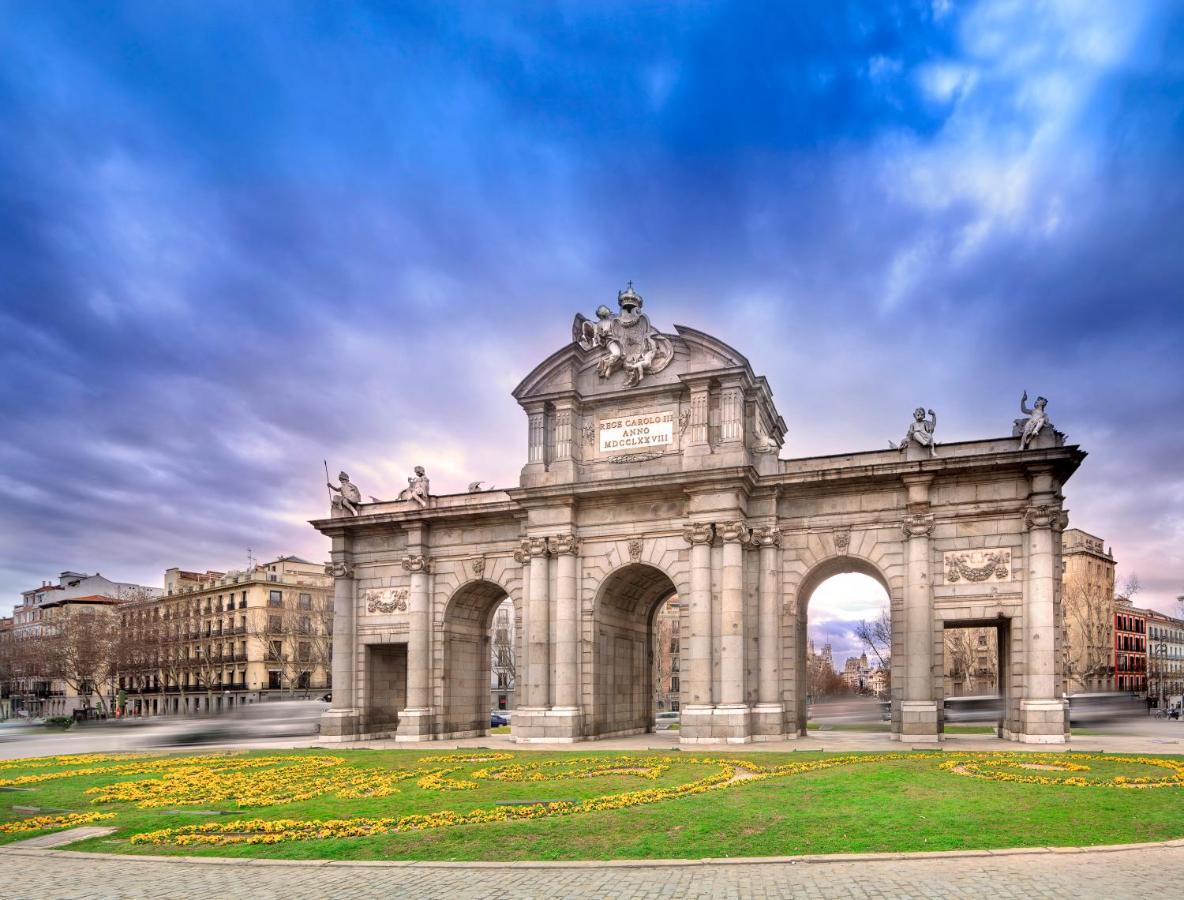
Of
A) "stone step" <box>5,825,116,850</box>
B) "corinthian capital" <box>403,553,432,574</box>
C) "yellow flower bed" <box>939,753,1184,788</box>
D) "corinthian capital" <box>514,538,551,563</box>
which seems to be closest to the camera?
"stone step" <box>5,825,116,850</box>

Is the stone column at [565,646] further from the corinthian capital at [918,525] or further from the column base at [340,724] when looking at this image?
the corinthian capital at [918,525]

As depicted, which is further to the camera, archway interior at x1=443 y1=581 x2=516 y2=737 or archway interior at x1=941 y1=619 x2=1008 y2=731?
archway interior at x1=443 y1=581 x2=516 y2=737

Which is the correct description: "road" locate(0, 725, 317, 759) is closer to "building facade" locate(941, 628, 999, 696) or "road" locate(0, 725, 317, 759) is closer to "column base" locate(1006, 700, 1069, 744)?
"column base" locate(1006, 700, 1069, 744)

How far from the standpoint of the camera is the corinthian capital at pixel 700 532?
3538cm

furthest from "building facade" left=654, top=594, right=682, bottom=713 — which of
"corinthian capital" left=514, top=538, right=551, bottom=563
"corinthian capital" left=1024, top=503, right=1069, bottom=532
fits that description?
"corinthian capital" left=1024, top=503, right=1069, bottom=532

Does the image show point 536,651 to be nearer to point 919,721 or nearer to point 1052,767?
point 919,721

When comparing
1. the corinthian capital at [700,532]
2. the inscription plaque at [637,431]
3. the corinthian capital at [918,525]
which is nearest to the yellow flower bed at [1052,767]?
the corinthian capital at [918,525]

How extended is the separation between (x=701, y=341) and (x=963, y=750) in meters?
17.3

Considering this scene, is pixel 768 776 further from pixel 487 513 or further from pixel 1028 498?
pixel 487 513

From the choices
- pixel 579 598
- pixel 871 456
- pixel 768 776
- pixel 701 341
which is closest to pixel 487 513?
pixel 579 598

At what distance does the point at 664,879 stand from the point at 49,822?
41.5 feet

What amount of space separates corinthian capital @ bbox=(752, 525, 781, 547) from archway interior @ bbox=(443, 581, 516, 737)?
1230 centimetres

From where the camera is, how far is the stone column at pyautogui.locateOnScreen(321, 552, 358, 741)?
136ft

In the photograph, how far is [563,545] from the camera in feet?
124
